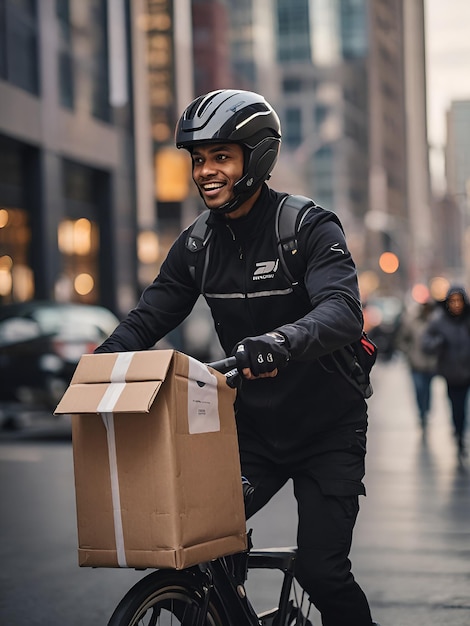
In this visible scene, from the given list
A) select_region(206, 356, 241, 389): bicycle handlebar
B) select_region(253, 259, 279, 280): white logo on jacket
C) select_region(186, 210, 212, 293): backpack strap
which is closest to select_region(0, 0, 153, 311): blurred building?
select_region(186, 210, 212, 293): backpack strap

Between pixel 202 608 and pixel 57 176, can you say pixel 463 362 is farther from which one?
pixel 57 176

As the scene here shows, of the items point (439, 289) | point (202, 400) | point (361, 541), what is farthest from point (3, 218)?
point (439, 289)

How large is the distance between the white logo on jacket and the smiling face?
22cm

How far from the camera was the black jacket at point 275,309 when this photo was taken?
3.99 m

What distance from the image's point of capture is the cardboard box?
11.4 feet

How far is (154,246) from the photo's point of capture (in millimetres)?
43406

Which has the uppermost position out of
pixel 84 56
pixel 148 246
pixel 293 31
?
pixel 293 31

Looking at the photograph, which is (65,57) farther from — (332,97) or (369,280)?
(332,97)

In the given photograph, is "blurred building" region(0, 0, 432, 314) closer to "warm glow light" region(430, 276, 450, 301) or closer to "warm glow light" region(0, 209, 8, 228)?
"warm glow light" region(0, 209, 8, 228)

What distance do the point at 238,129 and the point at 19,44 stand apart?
78.2 feet

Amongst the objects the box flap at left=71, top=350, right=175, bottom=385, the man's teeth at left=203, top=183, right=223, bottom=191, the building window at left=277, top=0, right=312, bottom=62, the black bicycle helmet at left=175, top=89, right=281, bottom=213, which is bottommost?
the box flap at left=71, top=350, right=175, bottom=385

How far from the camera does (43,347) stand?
15.8 meters

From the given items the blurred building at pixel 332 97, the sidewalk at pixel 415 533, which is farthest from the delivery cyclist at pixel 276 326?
the blurred building at pixel 332 97

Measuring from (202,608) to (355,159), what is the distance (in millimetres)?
137077
